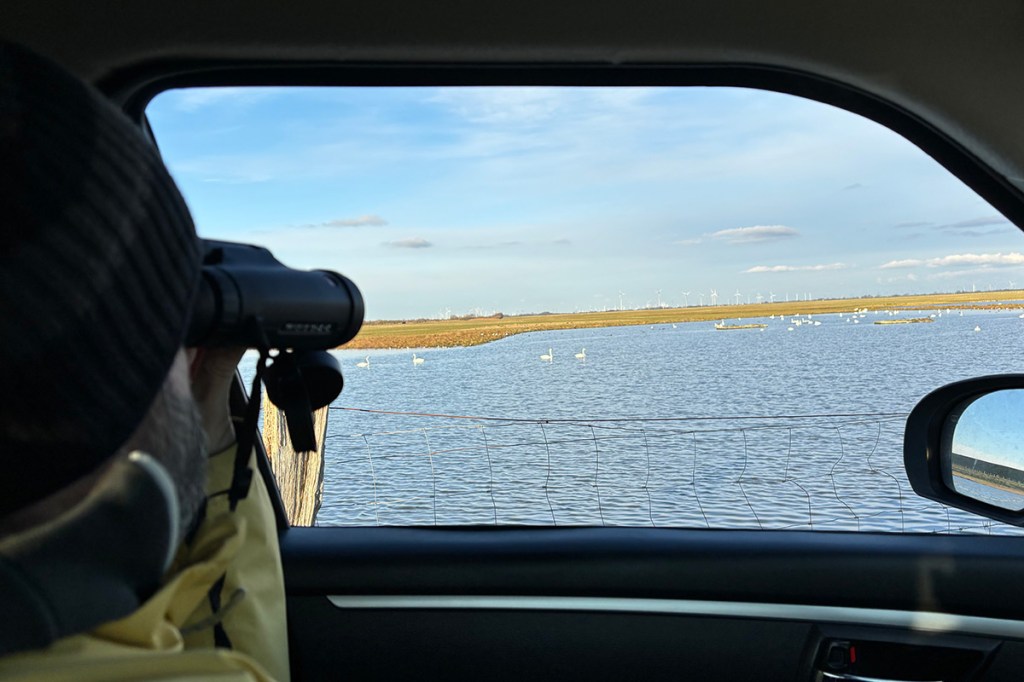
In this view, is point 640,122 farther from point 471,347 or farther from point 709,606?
point 709,606

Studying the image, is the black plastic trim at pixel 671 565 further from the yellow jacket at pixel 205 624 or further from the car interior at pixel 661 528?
the yellow jacket at pixel 205 624

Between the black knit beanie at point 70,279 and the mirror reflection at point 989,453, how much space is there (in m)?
1.35

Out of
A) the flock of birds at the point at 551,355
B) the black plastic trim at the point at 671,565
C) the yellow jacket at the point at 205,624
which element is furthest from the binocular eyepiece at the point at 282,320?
the flock of birds at the point at 551,355

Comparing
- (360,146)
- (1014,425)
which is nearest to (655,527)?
(1014,425)

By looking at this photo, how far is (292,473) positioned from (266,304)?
3.95 ft

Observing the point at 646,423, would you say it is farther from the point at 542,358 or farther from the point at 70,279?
the point at 70,279

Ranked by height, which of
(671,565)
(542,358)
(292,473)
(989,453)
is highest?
(542,358)

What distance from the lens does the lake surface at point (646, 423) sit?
6.71ft

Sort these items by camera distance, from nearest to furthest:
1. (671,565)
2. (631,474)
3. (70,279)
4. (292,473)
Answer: (70,279), (671,565), (292,473), (631,474)

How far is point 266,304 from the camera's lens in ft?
3.17

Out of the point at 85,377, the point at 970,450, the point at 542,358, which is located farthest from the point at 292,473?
the point at 85,377

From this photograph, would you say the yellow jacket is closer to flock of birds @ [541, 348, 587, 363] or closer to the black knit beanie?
the black knit beanie

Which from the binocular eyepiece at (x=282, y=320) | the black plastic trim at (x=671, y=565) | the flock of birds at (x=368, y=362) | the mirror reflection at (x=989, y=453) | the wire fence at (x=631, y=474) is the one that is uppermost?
the binocular eyepiece at (x=282, y=320)

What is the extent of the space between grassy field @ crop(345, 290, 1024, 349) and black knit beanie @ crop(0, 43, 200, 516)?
1323mm
